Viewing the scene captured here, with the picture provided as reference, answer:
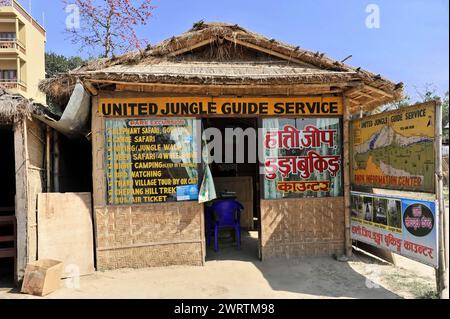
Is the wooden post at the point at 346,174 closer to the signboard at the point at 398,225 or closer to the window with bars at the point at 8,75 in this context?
the signboard at the point at 398,225

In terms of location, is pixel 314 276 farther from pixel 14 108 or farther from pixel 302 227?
pixel 14 108

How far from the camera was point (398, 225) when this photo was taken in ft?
15.2

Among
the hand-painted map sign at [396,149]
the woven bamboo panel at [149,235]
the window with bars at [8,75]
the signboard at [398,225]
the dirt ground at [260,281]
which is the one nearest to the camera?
the signboard at [398,225]

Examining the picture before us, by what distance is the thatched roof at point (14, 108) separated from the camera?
188 inches

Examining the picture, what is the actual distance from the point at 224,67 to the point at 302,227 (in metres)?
3.27

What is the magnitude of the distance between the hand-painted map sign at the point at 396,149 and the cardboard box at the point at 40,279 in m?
5.14

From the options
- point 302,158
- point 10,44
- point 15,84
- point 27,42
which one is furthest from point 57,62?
point 302,158

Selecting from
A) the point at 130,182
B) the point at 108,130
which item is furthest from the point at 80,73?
the point at 130,182

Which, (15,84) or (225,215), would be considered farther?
(15,84)

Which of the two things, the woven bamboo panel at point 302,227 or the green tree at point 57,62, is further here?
the green tree at point 57,62

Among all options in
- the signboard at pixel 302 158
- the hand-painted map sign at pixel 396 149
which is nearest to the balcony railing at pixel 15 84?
the signboard at pixel 302 158

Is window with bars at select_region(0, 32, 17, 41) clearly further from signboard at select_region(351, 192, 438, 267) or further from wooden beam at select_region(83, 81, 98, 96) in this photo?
signboard at select_region(351, 192, 438, 267)

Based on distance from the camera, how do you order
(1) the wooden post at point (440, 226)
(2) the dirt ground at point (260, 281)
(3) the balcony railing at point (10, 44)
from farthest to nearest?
(3) the balcony railing at point (10, 44)
(2) the dirt ground at point (260, 281)
(1) the wooden post at point (440, 226)

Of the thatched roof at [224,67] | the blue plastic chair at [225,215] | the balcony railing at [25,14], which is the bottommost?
the blue plastic chair at [225,215]
